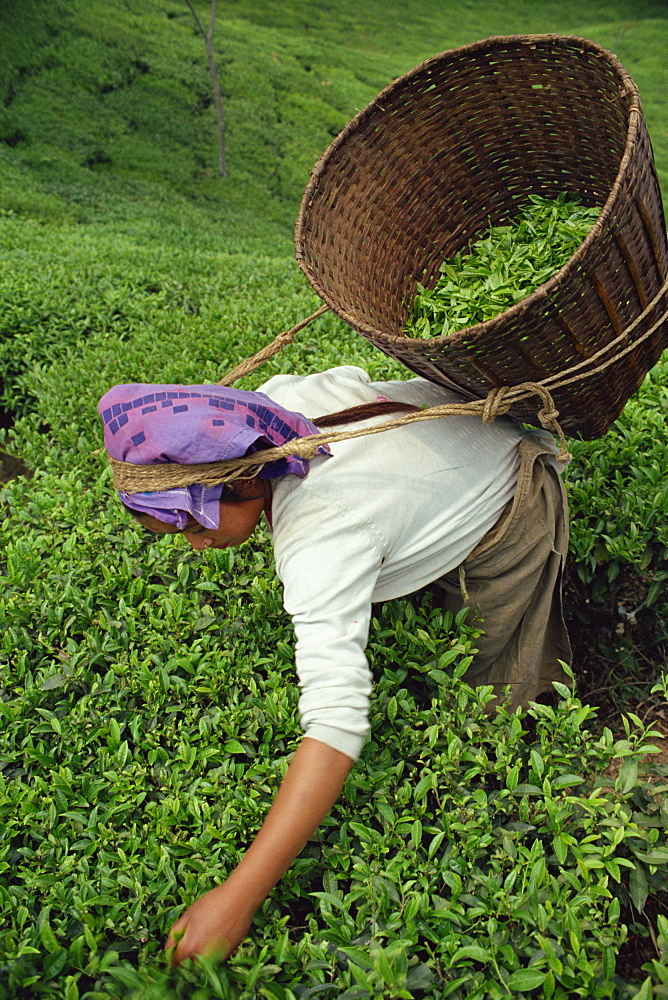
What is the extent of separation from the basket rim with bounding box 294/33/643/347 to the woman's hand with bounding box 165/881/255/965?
1.20m

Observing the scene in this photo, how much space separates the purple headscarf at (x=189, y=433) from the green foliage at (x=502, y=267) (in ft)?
1.94

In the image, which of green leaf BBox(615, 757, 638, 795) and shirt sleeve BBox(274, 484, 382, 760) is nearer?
shirt sleeve BBox(274, 484, 382, 760)

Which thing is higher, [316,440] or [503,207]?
[503,207]

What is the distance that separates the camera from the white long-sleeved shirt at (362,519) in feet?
4.90

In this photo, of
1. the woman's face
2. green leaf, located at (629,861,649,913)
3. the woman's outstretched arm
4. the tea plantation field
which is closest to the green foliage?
the woman's face

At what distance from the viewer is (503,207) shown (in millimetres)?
2297

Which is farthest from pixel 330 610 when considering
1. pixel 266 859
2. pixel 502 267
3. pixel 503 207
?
pixel 503 207

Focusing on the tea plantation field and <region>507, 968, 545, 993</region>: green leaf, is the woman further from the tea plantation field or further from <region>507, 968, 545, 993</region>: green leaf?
<region>507, 968, 545, 993</region>: green leaf

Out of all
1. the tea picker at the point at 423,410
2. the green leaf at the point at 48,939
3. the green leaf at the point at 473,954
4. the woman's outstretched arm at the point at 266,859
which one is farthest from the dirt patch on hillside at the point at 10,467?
the green leaf at the point at 473,954

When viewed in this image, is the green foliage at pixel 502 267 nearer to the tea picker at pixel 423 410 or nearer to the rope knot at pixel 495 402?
the tea picker at pixel 423 410

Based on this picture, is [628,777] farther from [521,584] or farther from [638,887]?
[521,584]

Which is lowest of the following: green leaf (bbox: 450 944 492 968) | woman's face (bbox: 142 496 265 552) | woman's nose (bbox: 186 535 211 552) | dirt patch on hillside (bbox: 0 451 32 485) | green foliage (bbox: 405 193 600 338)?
dirt patch on hillside (bbox: 0 451 32 485)

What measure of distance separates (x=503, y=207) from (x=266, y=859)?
2004 mm

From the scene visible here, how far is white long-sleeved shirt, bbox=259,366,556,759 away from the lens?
1494 millimetres
